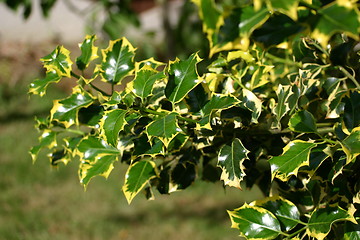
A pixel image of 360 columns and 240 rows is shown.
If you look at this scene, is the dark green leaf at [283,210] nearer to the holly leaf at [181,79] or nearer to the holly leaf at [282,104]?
the holly leaf at [282,104]

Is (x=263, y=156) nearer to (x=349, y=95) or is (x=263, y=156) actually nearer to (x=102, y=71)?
(x=349, y=95)

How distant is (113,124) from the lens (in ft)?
3.08

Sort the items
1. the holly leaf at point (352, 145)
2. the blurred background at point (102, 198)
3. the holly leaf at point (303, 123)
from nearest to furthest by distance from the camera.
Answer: the holly leaf at point (352, 145)
the holly leaf at point (303, 123)
the blurred background at point (102, 198)

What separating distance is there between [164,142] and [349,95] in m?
0.40

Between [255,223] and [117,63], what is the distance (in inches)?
17.9

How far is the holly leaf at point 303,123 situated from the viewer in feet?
3.16

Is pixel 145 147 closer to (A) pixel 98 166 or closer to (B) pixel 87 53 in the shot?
(A) pixel 98 166

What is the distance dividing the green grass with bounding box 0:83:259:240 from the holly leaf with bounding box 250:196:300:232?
229 cm

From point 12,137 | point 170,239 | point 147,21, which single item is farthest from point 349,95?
point 147,21

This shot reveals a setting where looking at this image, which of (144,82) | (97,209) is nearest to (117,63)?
(144,82)

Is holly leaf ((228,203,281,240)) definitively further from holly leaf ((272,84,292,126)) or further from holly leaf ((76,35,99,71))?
holly leaf ((76,35,99,71))

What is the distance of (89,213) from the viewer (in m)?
3.68

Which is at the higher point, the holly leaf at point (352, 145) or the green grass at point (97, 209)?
the holly leaf at point (352, 145)

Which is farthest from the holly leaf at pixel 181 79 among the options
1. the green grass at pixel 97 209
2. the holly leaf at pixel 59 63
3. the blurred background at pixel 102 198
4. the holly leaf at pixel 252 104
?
the green grass at pixel 97 209
